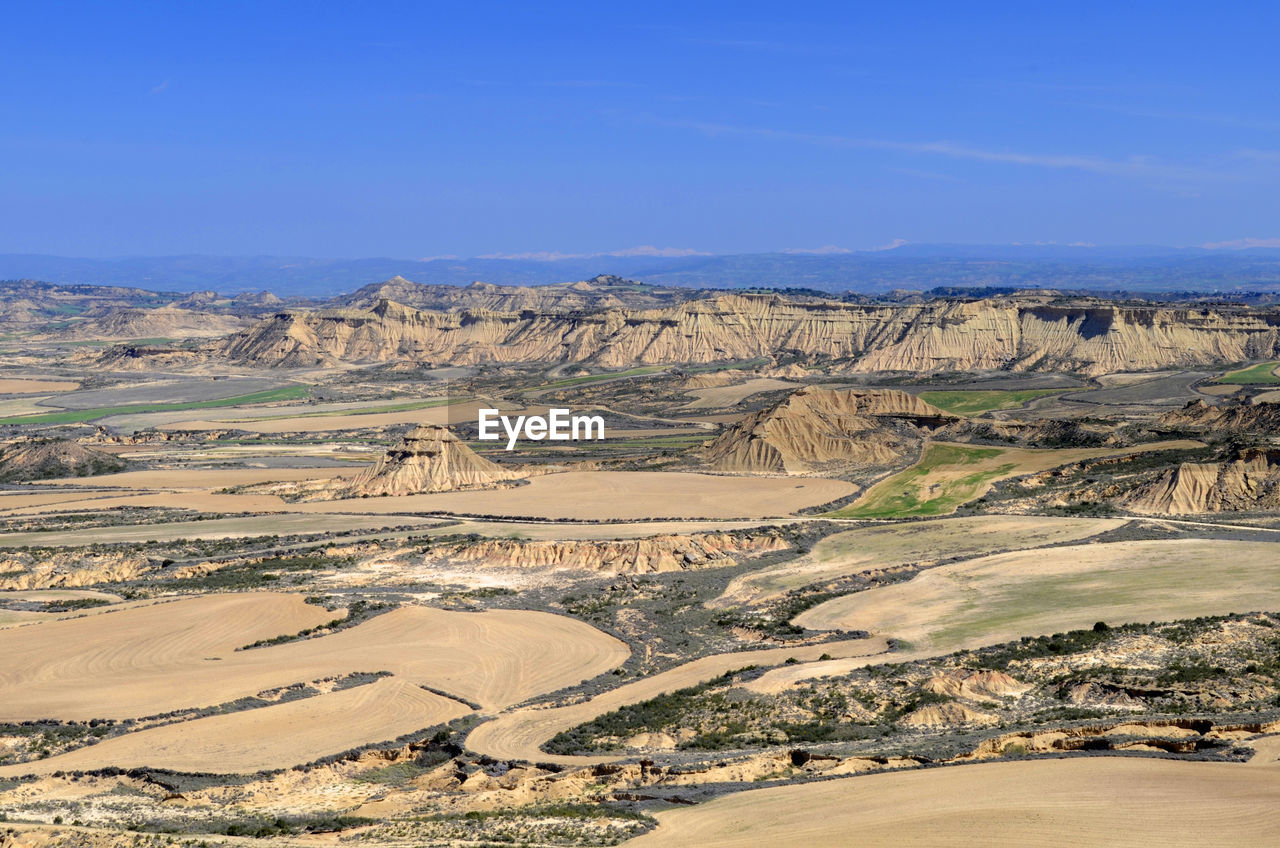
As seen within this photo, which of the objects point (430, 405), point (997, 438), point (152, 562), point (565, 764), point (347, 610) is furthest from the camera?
Result: point (430, 405)

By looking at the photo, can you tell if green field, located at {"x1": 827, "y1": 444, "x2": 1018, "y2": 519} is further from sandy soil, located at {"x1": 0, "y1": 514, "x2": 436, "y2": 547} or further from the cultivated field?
sandy soil, located at {"x1": 0, "y1": 514, "x2": 436, "y2": 547}

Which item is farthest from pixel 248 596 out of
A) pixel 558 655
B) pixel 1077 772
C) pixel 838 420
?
pixel 838 420

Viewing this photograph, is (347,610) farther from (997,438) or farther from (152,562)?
A: (997,438)

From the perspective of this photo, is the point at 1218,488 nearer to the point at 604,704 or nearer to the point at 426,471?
the point at 604,704

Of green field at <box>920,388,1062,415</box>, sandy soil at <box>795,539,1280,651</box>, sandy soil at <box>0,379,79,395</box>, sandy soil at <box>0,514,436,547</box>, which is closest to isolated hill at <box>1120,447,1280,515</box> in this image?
sandy soil at <box>795,539,1280,651</box>

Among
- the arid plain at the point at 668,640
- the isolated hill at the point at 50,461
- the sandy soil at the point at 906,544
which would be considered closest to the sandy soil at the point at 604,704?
the arid plain at the point at 668,640

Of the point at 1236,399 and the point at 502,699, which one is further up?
the point at 1236,399

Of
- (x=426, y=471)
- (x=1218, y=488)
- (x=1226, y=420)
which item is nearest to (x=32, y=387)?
(x=426, y=471)
